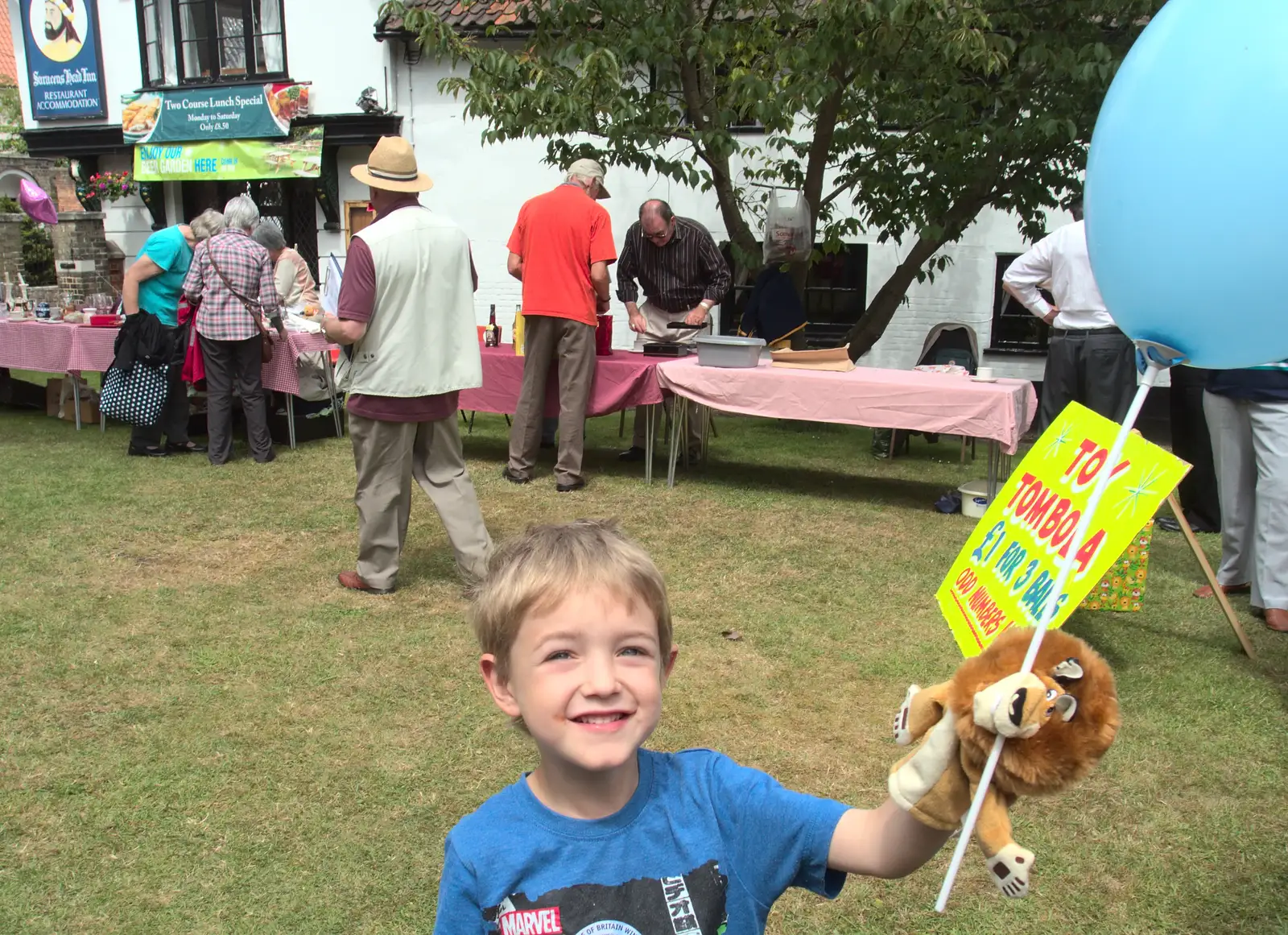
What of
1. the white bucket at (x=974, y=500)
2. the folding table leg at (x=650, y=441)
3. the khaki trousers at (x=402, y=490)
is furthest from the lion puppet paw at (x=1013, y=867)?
the folding table leg at (x=650, y=441)

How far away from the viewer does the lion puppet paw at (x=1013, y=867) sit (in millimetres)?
1076

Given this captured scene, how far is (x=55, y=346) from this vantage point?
27.2 feet

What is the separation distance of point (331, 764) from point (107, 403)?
5223 millimetres

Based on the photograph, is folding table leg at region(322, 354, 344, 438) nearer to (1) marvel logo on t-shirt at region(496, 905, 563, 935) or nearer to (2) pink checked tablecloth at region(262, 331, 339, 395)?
(2) pink checked tablecloth at region(262, 331, 339, 395)

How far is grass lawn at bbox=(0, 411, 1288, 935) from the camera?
2.62m

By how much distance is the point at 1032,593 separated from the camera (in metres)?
2.76

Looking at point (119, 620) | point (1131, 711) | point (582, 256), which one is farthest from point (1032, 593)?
point (582, 256)

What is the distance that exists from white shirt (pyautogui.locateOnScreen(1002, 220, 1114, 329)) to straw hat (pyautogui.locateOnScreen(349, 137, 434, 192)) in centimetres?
333

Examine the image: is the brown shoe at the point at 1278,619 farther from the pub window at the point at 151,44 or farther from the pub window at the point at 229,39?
the pub window at the point at 151,44

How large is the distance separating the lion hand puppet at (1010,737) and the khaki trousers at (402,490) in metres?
3.66

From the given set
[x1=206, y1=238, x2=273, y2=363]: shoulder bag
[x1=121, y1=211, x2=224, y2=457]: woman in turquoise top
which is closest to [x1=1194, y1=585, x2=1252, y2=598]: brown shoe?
[x1=206, y1=238, x2=273, y2=363]: shoulder bag

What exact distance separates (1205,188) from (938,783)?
3.09 feet

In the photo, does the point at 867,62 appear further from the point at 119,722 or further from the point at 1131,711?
the point at 119,722

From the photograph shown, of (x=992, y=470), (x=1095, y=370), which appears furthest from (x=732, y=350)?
(x=1095, y=370)
